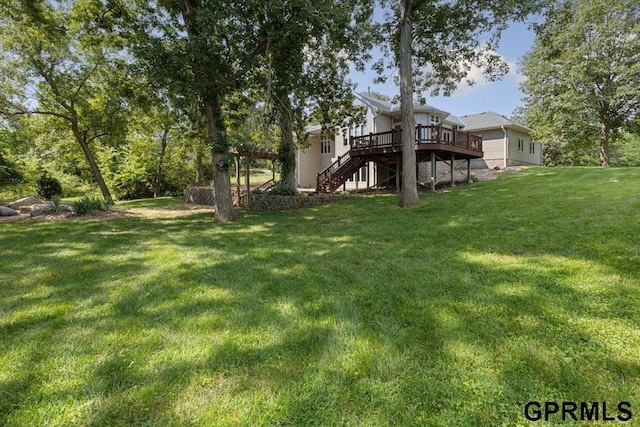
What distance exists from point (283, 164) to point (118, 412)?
12509 mm

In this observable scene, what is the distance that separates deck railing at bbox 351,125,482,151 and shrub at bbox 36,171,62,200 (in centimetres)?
2216

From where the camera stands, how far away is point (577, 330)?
270 cm

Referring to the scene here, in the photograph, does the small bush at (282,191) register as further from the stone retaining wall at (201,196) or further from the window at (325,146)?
the window at (325,146)

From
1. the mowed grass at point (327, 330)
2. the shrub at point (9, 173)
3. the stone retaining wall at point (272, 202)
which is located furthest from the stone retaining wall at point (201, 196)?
the shrub at point (9, 173)

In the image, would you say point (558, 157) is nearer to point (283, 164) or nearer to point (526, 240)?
point (283, 164)

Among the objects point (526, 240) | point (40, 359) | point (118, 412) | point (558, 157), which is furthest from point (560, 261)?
point (558, 157)

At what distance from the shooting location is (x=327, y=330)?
2.92 m

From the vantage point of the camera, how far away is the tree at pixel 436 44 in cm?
1037

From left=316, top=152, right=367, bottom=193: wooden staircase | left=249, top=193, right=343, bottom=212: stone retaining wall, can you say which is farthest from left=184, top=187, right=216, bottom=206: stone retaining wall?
left=316, top=152, right=367, bottom=193: wooden staircase

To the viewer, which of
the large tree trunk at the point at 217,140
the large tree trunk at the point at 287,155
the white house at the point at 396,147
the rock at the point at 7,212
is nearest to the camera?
the large tree trunk at the point at 217,140

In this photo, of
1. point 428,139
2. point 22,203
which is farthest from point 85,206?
point 428,139

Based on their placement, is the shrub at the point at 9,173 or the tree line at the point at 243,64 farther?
the shrub at the point at 9,173

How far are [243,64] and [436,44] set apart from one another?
890 cm

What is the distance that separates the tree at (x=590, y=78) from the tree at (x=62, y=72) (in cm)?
2438
